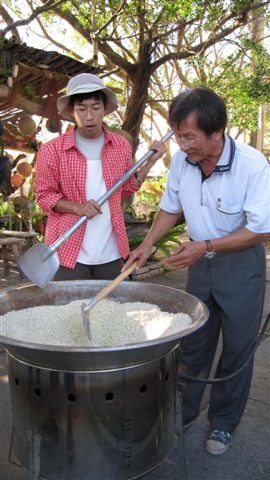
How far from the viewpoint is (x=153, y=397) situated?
5.27ft

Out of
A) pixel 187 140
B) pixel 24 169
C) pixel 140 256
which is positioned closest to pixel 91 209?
pixel 140 256

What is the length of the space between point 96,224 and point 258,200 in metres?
0.89

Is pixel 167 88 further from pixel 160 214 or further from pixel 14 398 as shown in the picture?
pixel 14 398

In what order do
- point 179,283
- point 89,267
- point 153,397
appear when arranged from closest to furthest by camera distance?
point 153,397, point 89,267, point 179,283

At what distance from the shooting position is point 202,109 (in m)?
1.74

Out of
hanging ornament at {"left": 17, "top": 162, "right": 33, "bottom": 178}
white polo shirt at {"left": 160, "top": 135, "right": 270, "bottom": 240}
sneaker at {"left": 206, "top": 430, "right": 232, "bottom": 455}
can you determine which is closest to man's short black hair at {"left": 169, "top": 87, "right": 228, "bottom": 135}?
white polo shirt at {"left": 160, "top": 135, "right": 270, "bottom": 240}

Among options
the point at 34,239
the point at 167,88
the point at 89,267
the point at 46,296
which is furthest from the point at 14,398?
the point at 167,88

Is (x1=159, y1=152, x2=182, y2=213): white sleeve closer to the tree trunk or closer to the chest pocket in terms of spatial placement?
the chest pocket

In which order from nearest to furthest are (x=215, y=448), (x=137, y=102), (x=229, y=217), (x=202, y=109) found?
(x=202, y=109)
(x=229, y=217)
(x=215, y=448)
(x=137, y=102)

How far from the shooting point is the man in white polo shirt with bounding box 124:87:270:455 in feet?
5.95

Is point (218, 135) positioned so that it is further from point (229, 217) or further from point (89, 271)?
point (89, 271)

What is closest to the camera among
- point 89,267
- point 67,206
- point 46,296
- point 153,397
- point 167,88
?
point 153,397

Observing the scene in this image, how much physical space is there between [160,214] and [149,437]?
42.4 inches

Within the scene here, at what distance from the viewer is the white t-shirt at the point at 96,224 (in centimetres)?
235
